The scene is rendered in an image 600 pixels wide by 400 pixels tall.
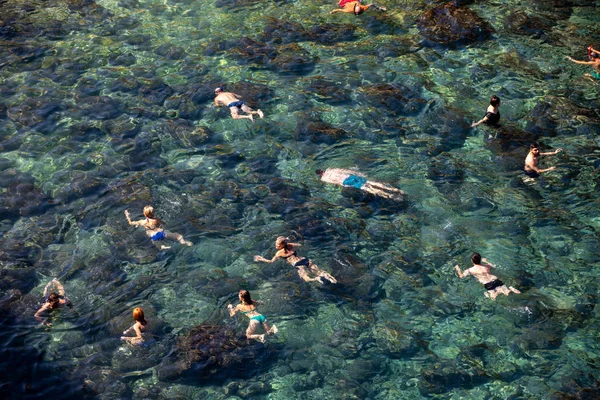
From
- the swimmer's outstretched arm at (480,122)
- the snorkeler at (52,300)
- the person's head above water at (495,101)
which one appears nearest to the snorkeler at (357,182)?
the swimmer's outstretched arm at (480,122)

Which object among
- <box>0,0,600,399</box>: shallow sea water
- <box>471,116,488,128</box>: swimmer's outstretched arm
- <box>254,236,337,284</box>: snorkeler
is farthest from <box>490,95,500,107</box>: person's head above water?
<box>254,236,337,284</box>: snorkeler

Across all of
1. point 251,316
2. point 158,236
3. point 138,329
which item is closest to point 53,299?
point 138,329

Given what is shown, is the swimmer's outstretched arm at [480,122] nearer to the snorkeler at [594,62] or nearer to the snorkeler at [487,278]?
the snorkeler at [594,62]

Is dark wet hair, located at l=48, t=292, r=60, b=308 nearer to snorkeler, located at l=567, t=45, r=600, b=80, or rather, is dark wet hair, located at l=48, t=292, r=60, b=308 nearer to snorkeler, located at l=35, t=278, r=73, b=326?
snorkeler, located at l=35, t=278, r=73, b=326

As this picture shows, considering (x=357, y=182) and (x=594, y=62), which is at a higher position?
(x=594, y=62)

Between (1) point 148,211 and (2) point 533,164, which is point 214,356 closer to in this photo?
(1) point 148,211

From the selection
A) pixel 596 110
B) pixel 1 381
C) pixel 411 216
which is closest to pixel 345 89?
pixel 411 216
